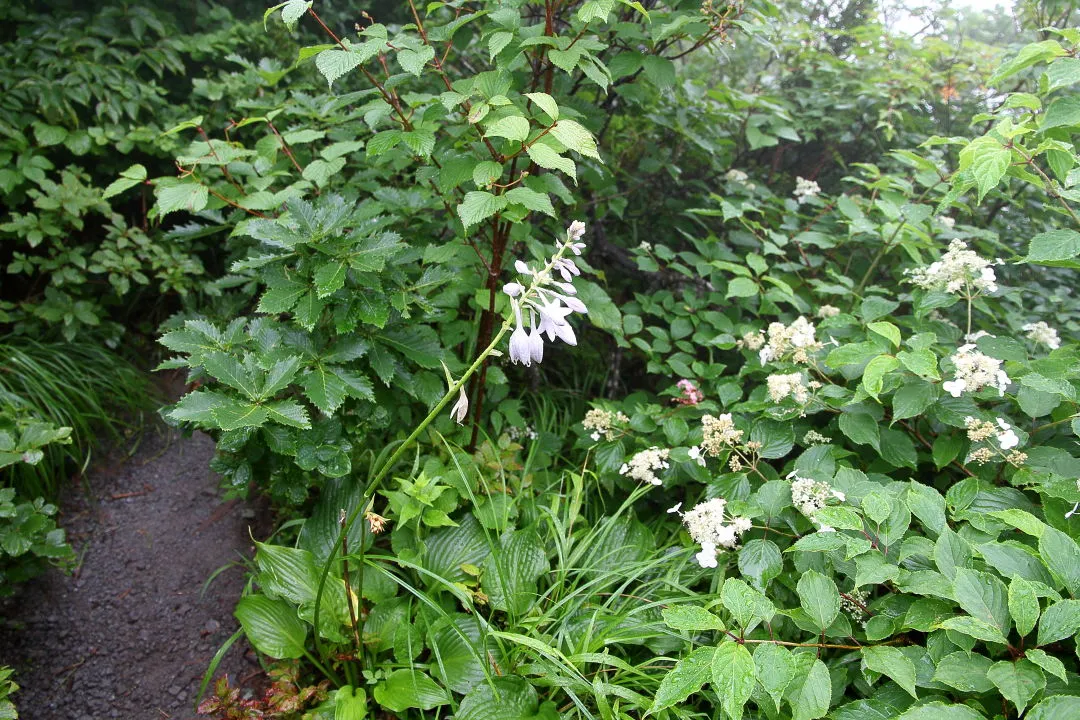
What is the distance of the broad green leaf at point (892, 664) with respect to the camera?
112cm

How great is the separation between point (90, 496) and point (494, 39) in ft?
7.83

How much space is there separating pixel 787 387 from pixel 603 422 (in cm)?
61

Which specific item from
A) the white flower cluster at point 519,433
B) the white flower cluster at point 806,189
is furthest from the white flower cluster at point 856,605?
the white flower cluster at point 806,189

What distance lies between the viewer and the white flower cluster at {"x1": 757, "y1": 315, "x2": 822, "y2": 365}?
187cm

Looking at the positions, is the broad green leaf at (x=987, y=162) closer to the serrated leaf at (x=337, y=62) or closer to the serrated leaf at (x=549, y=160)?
the serrated leaf at (x=549, y=160)

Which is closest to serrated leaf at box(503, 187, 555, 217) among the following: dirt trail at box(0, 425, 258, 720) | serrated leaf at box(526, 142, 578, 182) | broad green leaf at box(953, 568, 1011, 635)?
serrated leaf at box(526, 142, 578, 182)

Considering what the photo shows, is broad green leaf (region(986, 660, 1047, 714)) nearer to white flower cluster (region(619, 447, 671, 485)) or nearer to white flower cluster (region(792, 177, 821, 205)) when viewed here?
white flower cluster (region(619, 447, 671, 485))

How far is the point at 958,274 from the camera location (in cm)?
184

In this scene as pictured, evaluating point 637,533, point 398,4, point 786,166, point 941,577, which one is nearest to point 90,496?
point 637,533

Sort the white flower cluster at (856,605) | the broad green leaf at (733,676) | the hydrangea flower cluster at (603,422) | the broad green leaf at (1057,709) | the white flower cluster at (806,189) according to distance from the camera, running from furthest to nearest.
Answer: the white flower cluster at (806,189) < the hydrangea flower cluster at (603,422) < the white flower cluster at (856,605) < the broad green leaf at (733,676) < the broad green leaf at (1057,709)

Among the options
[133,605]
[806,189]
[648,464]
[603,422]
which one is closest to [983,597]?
[648,464]

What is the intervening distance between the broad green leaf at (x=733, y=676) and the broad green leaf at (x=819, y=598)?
0.57ft

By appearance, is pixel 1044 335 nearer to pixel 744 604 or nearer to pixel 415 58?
pixel 744 604

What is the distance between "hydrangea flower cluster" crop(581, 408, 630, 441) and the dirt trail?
1.31 metres
